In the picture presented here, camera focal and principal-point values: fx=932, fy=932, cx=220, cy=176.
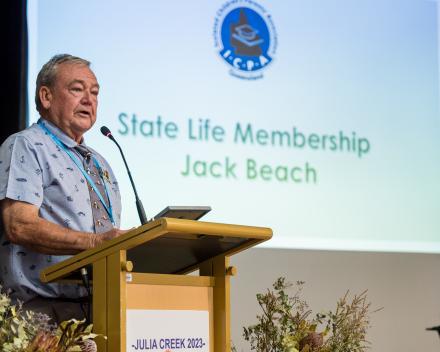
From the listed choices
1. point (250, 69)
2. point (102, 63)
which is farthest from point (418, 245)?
point (102, 63)

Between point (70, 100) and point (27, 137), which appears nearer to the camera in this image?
point (27, 137)

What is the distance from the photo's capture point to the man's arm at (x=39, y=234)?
2.58 meters

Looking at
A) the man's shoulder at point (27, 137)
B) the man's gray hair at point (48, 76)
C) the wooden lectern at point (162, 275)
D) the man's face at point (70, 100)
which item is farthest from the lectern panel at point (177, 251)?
the man's gray hair at point (48, 76)

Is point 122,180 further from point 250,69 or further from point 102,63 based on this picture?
point 250,69

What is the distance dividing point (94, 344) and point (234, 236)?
0.47 m

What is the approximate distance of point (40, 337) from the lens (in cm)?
204

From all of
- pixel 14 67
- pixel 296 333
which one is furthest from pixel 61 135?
pixel 14 67

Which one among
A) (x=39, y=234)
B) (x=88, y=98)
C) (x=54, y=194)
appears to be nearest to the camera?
(x=39, y=234)

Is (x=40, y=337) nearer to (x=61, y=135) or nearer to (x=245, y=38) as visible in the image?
(x=61, y=135)

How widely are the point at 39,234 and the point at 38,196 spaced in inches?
5.6

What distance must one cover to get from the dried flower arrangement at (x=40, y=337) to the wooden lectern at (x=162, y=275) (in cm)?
8

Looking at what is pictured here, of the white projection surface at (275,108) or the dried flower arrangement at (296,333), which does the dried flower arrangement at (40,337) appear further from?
the white projection surface at (275,108)

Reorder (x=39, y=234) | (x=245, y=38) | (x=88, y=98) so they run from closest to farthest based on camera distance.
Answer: (x=39, y=234) < (x=88, y=98) < (x=245, y=38)

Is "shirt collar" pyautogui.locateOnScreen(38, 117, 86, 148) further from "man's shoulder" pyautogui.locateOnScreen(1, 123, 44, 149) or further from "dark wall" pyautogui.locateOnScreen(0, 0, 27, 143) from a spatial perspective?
"dark wall" pyautogui.locateOnScreen(0, 0, 27, 143)
